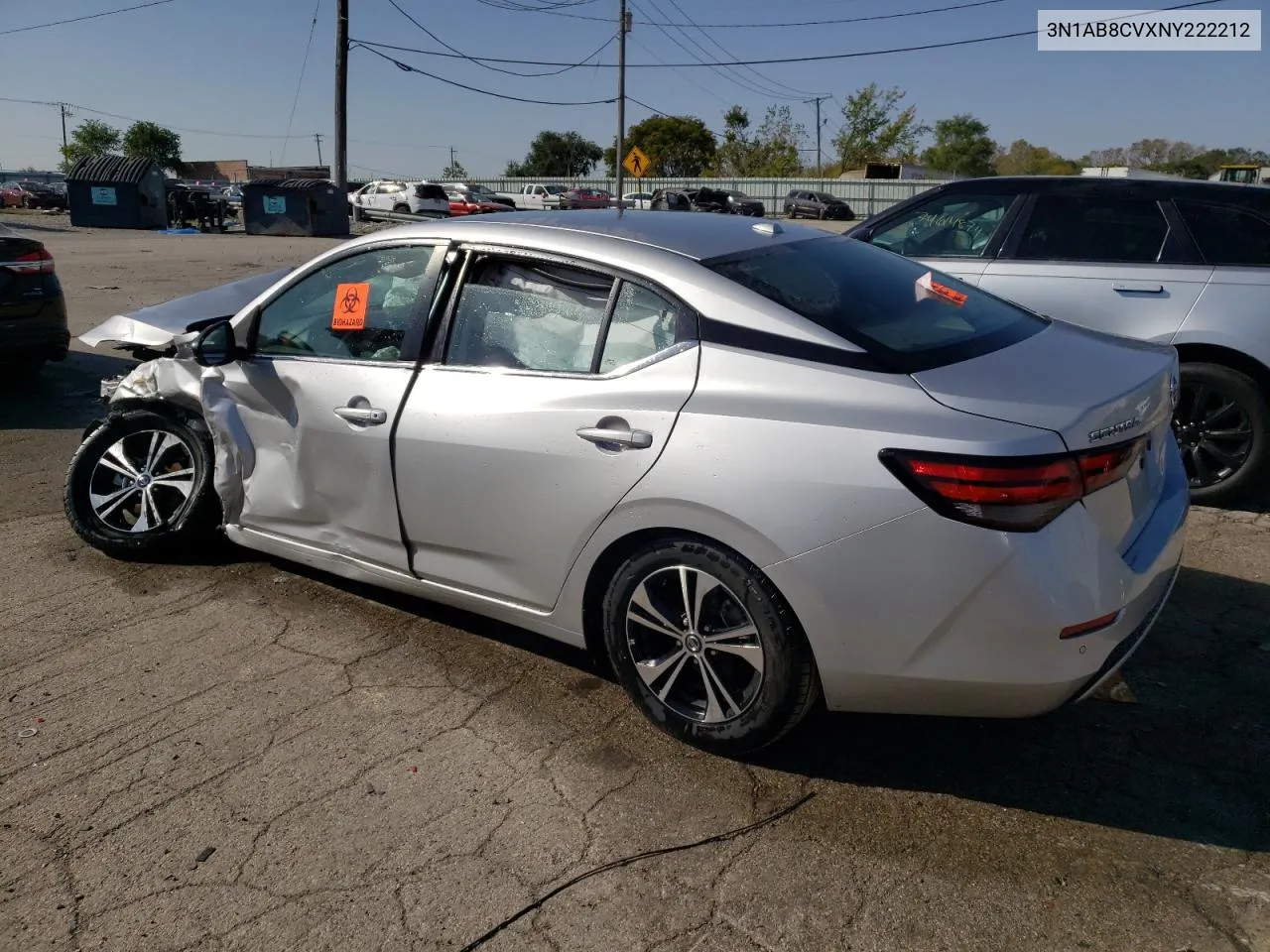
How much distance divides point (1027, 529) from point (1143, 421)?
0.68 m

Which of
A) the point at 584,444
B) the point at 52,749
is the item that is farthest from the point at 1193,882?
the point at 52,749

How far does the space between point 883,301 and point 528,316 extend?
1177 mm

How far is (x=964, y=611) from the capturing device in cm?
252

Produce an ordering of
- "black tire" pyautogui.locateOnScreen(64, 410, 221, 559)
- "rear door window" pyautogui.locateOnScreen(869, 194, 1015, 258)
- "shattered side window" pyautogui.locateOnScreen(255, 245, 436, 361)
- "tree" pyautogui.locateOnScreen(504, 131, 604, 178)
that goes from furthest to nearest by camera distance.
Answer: "tree" pyautogui.locateOnScreen(504, 131, 604, 178), "rear door window" pyautogui.locateOnScreen(869, 194, 1015, 258), "black tire" pyautogui.locateOnScreen(64, 410, 221, 559), "shattered side window" pyautogui.locateOnScreen(255, 245, 436, 361)

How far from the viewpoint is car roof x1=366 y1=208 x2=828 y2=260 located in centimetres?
333

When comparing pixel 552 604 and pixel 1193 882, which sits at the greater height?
pixel 552 604

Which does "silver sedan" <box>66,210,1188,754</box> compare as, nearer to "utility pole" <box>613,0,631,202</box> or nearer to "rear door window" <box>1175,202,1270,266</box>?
"rear door window" <box>1175,202,1270,266</box>

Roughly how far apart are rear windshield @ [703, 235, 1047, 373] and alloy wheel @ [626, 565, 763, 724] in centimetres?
84

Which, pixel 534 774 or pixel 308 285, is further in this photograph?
pixel 308 285

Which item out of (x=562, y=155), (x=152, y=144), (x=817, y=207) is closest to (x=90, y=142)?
(x=152, y=144)

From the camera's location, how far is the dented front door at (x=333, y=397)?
363cm

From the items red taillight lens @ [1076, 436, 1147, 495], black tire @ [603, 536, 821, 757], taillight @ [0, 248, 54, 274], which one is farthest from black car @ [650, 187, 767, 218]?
red taillight lens @ [1076, 436, 1147, 495]

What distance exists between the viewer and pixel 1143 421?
9.36 ft

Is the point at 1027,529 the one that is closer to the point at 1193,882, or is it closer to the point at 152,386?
the point at 1193,882
